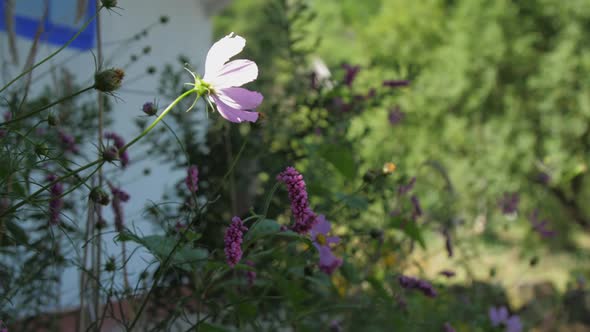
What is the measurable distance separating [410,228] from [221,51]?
0.49 metres

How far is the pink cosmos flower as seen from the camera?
1.68ft

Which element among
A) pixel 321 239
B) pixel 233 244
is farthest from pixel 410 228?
pixel 233 244

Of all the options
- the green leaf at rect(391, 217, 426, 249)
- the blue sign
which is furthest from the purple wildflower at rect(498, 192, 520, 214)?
the blue sign

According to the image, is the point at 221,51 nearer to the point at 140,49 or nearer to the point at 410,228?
the point at 410,228

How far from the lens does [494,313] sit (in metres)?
1.34

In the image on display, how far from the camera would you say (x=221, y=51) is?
1.68 feet

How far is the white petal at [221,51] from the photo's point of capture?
509 mm

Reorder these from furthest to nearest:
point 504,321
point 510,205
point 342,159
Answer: point 510,205
point 504,321
point 342,159

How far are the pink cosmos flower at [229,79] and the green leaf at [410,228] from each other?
44 cm

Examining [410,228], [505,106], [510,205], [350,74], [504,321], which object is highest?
[505,106]

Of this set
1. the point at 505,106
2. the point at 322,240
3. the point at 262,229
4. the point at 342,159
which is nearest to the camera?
the point at 262,229

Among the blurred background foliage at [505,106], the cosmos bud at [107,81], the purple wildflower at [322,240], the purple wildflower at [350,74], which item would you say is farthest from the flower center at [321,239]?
the blurred background foliage at [505,106]

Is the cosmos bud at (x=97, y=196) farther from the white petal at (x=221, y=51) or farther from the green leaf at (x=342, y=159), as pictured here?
the green leaf at (x=342, y=159)

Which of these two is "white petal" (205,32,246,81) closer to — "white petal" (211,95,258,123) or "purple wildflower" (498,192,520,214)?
"white petal" (211,95,258,123)
